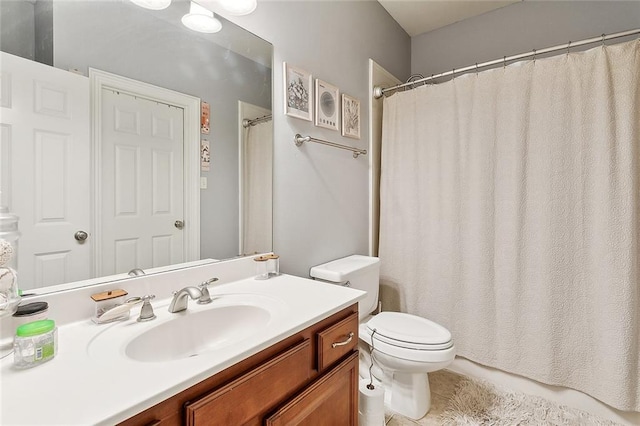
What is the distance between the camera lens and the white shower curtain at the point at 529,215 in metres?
1.45

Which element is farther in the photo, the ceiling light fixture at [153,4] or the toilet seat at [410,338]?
the toilet seat at [410,338]

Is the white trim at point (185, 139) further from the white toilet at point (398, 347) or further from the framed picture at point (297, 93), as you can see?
the white toilet at point (398, 347)

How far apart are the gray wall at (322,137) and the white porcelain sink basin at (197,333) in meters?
0.47

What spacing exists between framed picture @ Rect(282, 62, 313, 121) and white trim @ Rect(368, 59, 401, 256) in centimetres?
68

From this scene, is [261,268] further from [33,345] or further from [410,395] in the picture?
[410,395]

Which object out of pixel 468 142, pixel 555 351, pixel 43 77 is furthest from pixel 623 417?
pixel 43 77

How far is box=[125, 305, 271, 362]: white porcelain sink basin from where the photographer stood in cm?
82

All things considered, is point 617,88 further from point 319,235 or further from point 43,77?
point 43,77

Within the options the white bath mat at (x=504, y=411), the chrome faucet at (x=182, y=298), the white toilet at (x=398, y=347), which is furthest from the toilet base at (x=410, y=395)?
the chrome faucet at (x=182, y=298)

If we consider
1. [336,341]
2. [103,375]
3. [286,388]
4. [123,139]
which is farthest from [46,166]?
[336,341]

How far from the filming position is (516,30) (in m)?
2.18

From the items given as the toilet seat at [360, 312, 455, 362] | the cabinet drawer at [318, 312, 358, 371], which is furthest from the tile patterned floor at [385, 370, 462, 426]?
the cabinet drawer at [318, 312, 358, 371]

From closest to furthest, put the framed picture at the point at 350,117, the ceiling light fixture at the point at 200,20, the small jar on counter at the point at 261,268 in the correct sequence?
1. the ceiling light fixture at the point at 200,20
2. the small jar on counter at the point at 261,268
3. the framed picture at the point at 350,117

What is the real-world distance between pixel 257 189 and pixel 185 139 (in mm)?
368
